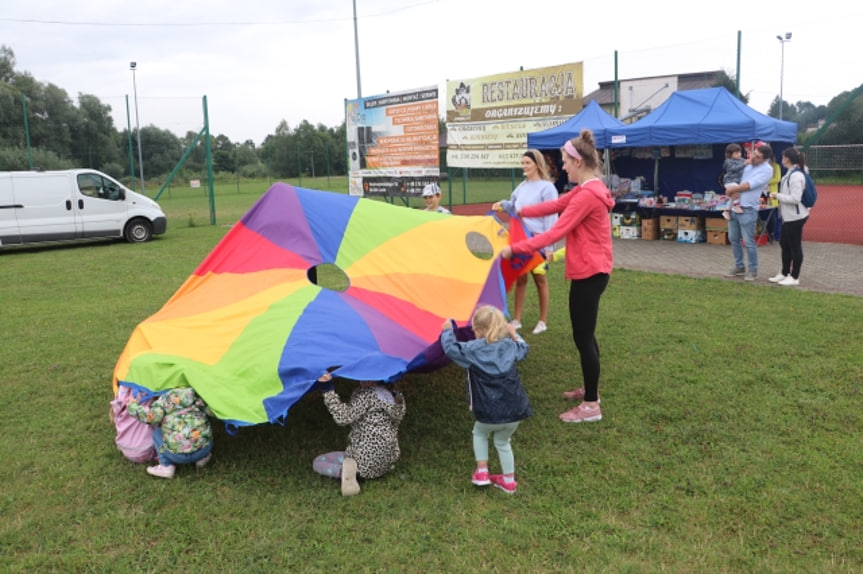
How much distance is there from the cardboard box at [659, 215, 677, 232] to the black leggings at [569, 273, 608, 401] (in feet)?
30.1

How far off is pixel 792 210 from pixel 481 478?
21.1 ft

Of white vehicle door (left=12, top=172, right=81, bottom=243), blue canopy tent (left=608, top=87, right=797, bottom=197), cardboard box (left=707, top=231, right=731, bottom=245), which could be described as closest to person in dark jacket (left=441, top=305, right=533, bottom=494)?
blue canopy tent (left=608, top=87, right=797, bottom=197)

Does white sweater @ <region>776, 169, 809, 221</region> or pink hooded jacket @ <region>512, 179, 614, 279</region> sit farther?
white sweater @ <region>776, 169, 809, 221</region>

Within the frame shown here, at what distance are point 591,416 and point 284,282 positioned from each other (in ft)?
7.66

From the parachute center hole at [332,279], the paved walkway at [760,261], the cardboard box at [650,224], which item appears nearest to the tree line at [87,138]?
the cardboard box at [650,224]

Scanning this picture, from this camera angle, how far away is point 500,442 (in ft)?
12.0

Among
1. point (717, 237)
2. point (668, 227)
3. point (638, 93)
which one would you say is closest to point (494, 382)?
point (717, 237)

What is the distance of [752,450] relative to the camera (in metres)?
4.09

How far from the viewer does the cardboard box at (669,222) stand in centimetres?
1293

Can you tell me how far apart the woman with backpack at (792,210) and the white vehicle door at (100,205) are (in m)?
13.0

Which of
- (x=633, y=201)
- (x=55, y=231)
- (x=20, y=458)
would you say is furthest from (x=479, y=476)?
(x=55, y=231)

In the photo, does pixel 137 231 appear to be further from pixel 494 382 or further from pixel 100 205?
pixel 494 382

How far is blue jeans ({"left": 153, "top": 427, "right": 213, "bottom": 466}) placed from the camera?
3.90m

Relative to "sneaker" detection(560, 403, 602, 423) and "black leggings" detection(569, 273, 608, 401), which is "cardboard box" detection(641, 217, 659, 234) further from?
"sneaker" detection(560, 403, 602, 423)
